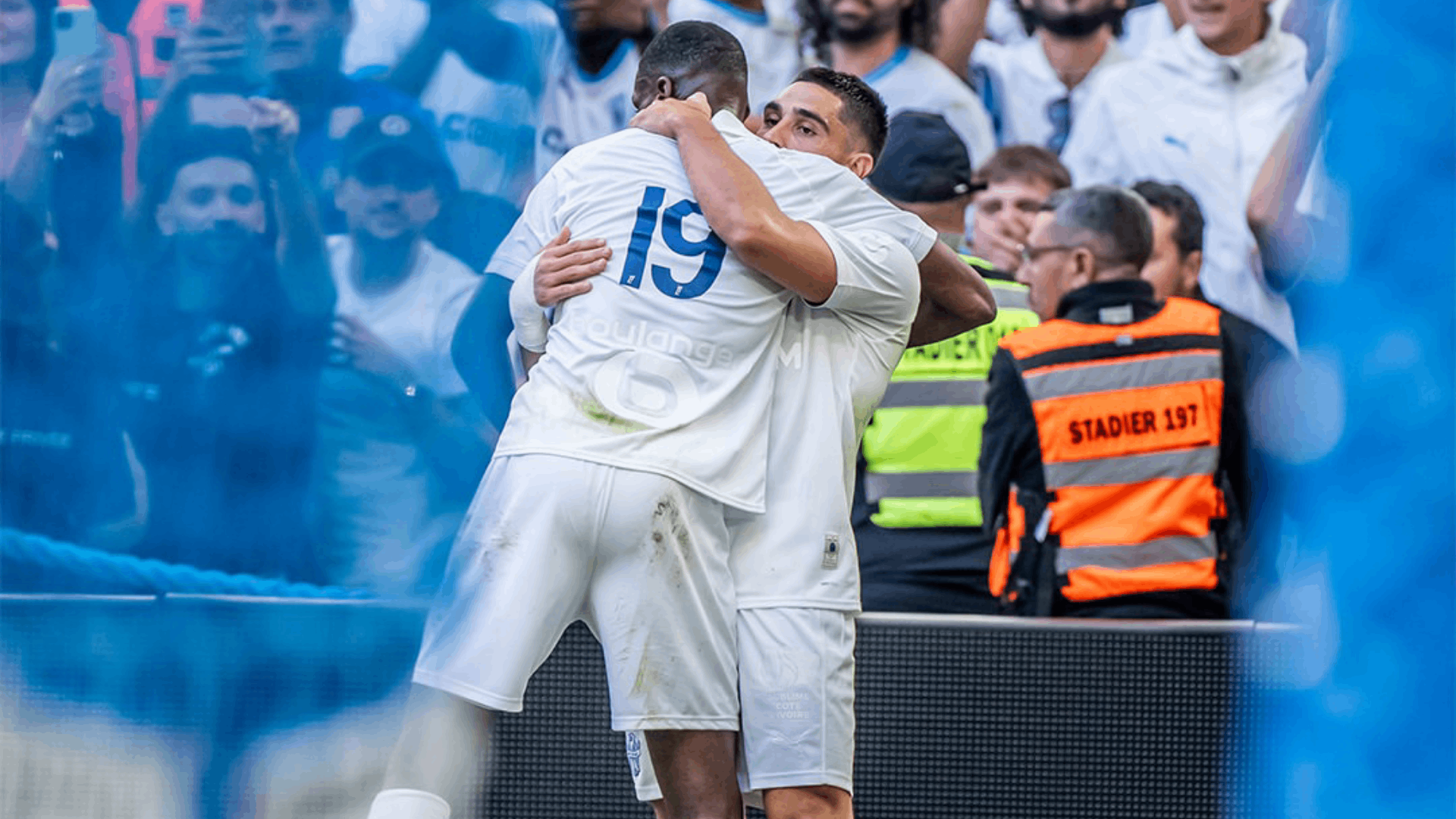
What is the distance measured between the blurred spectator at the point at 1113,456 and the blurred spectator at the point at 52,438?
80.8 inches

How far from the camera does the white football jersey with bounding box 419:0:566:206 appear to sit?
4.23 meters

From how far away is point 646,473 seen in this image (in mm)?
2166

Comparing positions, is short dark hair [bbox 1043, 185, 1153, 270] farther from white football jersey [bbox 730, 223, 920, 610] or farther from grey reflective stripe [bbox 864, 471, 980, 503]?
white football jersey [bbox 730, 223, 920, 610]

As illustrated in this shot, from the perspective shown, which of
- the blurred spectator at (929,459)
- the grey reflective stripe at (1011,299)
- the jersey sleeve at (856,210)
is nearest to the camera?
the jersey sleeve at (856,210)

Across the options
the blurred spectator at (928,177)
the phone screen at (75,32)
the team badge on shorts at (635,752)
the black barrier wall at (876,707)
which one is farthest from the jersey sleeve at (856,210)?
the phone screen at (75,32)

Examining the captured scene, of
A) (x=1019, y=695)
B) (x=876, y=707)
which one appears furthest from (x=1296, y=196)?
(x=876, y=707)

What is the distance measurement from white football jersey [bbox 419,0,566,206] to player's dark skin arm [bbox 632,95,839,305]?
2.03 meters

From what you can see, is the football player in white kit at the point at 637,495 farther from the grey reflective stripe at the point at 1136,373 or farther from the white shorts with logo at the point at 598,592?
the grey reflective stripe at the point at 1136,373

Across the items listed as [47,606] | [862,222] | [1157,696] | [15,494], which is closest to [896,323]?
[862,222]

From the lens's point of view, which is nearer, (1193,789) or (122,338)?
(1193,789)

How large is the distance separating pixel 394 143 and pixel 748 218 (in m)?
2.26

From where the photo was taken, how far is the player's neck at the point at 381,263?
4.06m

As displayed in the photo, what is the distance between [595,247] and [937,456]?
1.70 meters

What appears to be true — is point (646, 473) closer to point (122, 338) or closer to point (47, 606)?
point (47, 606)
